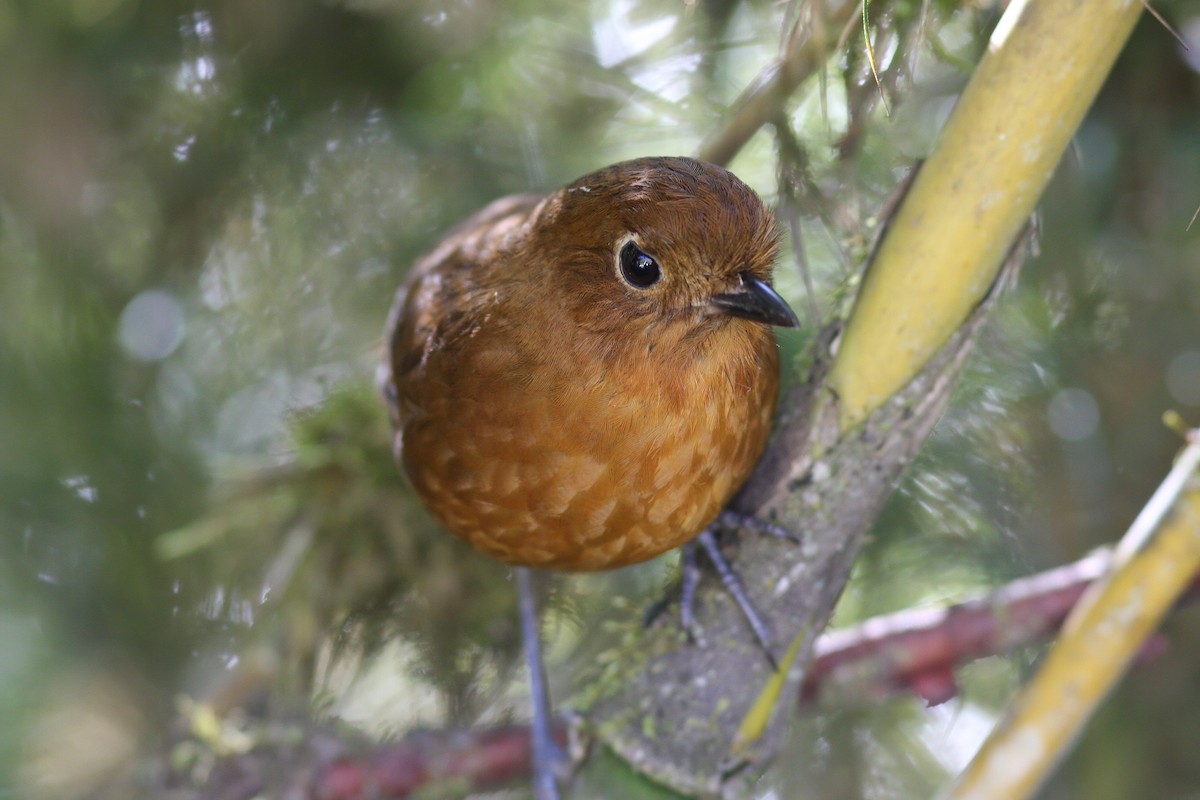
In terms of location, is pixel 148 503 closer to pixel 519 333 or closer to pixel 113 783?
pixel 113 783

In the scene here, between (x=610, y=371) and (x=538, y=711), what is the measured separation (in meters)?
0.67

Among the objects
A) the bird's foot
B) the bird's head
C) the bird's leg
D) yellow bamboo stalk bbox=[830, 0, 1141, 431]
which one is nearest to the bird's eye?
the bird's head

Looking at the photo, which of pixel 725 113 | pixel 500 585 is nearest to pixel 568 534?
pixel 500 585

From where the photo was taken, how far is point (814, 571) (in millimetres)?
1338

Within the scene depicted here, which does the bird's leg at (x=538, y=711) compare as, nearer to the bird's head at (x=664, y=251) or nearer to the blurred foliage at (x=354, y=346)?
the blurred foliage at (x=354, y=346)

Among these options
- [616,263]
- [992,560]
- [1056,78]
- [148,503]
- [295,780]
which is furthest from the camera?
[148,503]

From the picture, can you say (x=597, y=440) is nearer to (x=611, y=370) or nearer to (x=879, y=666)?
(x=611, y=370)

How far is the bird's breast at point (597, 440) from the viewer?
1276 millimetres

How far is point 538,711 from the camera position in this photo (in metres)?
1.62

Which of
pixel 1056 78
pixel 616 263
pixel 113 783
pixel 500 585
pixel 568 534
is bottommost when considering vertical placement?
pixel 113 783

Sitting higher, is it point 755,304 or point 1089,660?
point 755,304

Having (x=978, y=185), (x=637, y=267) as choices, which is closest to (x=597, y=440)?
(x=637, y=267)

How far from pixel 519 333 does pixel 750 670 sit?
56 centimetres

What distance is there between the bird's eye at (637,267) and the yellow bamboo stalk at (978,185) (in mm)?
256
